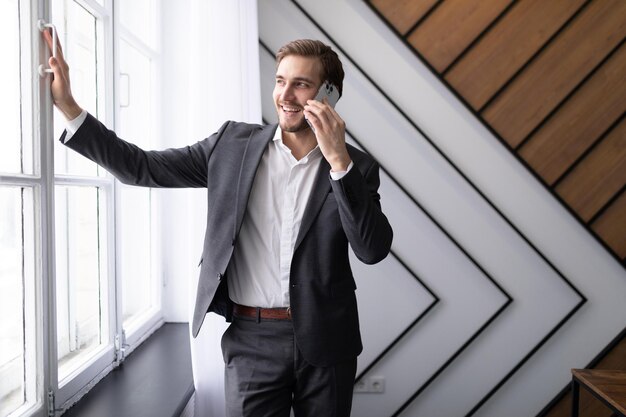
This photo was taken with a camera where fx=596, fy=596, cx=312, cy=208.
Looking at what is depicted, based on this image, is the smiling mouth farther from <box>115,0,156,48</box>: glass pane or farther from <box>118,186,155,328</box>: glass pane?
<box>115,0,156,48</box>: glass pane

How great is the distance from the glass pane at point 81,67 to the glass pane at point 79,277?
76 mm

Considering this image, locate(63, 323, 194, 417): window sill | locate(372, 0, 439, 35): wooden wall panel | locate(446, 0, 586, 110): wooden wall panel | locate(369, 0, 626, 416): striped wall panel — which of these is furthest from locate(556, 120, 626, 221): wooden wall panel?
locate(63, 323, 194, 417): window sill

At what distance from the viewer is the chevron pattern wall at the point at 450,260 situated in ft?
8.94

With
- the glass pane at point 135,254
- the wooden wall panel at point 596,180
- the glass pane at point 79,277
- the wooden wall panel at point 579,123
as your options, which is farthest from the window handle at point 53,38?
the wooden wall panel at point 596,180

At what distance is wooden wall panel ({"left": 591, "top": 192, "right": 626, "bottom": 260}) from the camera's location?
9.11ft

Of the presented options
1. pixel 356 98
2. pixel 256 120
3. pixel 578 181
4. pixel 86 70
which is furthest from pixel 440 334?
pixel 86 70

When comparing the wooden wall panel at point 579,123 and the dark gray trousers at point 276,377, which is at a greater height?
the wooden wall panel at point 579,123

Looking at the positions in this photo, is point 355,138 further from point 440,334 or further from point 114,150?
point 114,150

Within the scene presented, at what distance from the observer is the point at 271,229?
4.83 feet

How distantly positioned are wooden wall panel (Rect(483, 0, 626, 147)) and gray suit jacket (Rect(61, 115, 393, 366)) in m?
1.46

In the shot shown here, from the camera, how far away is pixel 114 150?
1.37 m

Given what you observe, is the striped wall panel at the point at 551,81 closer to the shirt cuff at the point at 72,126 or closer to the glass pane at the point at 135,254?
the glass pane at the point at 135,254

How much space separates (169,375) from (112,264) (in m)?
0.43

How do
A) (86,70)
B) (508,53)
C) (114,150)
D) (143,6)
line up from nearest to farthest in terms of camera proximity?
(114,150) → (86,70) → (143,6) → (508,53)
